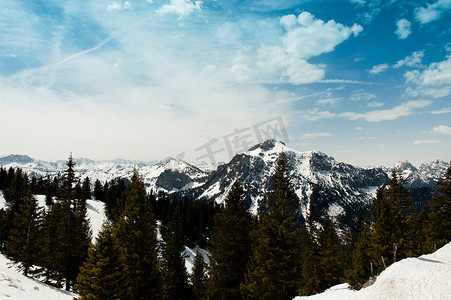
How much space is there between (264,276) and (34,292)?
68.4ft

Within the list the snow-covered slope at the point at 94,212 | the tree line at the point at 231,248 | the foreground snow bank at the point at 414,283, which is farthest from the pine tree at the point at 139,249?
the snow-covered slope at the point at 94,212

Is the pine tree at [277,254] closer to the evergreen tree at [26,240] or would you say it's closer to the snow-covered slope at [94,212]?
the evergreen tree at [26,240]

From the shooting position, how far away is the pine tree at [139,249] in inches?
826

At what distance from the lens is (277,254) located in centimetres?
1923

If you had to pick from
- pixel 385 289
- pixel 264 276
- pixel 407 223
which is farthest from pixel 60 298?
pixel 407 223

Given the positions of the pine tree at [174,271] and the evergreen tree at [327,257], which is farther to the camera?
the evergreen tree at [327,257]

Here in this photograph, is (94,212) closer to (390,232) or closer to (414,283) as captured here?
(390,232)

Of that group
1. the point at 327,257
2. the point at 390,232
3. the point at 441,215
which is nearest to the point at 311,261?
the point at 327,257

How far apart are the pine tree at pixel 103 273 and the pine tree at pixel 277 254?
9.43 metres

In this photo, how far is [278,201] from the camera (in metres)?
20.6

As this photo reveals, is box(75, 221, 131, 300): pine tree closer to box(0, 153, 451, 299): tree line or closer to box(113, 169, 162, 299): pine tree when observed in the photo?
box(0, 153, 451, 299): tree line

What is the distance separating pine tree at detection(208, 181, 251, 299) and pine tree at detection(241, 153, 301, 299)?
169cm

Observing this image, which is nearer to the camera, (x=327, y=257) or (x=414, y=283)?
(x=414, y=283)

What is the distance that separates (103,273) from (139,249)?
4.05 metres
